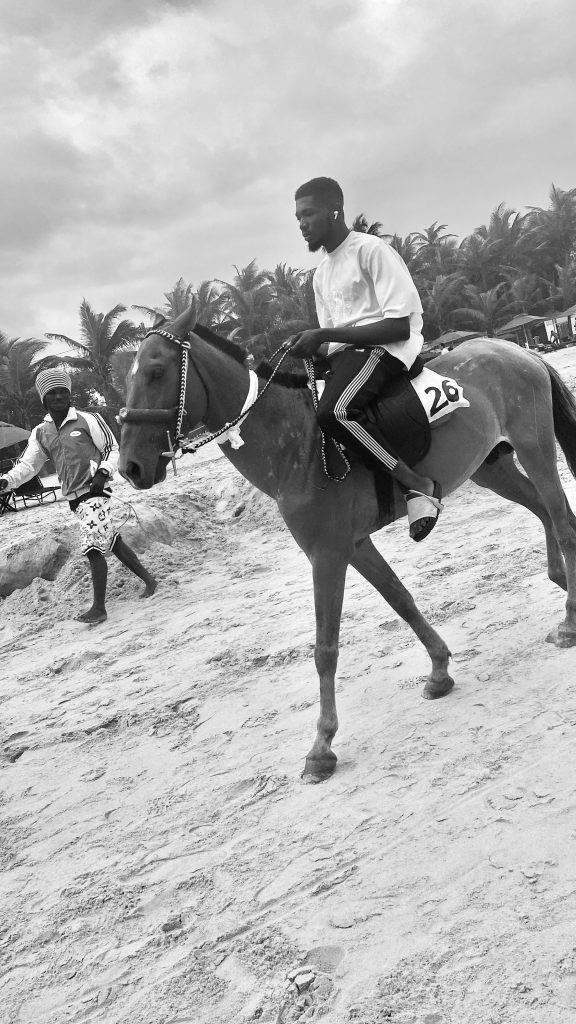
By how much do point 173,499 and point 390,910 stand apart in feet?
26.2

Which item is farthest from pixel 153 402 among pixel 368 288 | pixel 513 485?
pixel 513 485

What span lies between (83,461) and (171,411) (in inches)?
151

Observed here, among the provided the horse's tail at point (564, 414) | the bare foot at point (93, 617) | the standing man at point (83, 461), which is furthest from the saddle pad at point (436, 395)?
the bare foot at point (93, 617)

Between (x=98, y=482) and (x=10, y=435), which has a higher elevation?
(x=10, y=435)

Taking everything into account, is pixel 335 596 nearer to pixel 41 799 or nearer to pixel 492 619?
pixel 492 619

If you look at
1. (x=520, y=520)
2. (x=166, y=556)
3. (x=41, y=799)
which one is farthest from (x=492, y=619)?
(x=166, y=556)

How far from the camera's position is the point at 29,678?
5.91 metres

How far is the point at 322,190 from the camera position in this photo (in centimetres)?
348

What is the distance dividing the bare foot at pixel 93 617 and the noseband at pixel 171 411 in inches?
162

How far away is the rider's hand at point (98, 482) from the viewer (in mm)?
6785

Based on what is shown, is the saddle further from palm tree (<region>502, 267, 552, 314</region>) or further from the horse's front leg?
palm tree (<region>502, 267, 552, 314</region>)

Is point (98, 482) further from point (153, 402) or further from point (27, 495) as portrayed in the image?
point (27, 495)

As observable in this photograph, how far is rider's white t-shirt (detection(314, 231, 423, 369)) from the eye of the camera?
3480mm

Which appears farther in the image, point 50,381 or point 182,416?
point 50,381
